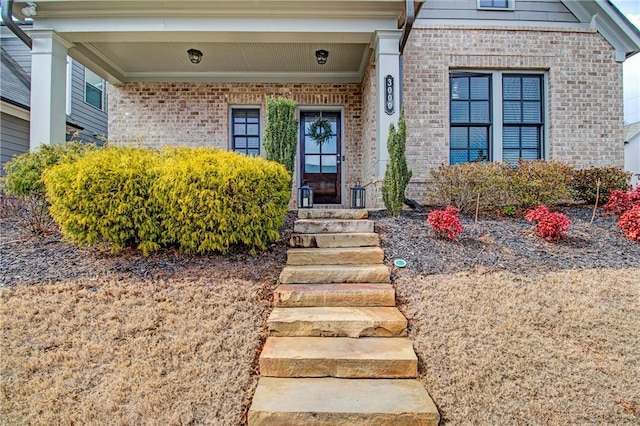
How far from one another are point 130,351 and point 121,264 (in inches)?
52.1

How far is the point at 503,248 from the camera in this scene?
13.9 ft

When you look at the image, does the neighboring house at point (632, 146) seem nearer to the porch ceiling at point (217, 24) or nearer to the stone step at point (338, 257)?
the porch ceiling at point (217, 24)

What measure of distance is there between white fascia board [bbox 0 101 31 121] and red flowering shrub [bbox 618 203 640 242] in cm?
1136

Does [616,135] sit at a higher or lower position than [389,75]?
lower

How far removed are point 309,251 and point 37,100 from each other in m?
4.93

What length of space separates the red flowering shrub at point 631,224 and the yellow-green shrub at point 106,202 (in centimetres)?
555

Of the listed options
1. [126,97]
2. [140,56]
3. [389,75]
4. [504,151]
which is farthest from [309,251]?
[126,97]

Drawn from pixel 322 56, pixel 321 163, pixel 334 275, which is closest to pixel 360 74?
pixel 322 56

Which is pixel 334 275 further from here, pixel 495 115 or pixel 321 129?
pixel 495 115

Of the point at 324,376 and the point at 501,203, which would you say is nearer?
the point at 324,376

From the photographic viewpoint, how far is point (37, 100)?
5.75 metres

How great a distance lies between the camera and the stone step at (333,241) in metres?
4.40

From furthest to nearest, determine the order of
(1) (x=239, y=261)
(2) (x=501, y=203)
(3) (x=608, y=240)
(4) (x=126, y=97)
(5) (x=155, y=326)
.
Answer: (4) (x=126, y=97), (2) (x=501, y=203), (3) (x=608, y=240), (1) (x=239, y=261), (5) (x=155, y=326)

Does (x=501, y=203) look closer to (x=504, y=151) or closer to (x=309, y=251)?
(x=504, y=151)
